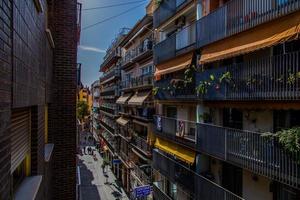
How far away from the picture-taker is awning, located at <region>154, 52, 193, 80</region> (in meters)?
16.1

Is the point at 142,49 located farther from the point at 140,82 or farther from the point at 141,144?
the point at 141,144

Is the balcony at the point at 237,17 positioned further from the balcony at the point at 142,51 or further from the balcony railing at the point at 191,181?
the balcony at the point at 142,51

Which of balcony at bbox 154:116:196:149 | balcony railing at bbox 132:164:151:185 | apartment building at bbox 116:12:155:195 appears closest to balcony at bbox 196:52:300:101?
balcony at bbox 154:116:196:149

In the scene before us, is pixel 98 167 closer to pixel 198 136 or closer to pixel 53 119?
pixel 198 136

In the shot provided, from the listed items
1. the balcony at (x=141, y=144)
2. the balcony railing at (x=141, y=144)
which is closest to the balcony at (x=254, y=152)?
the balcony at (x=141, y=144)

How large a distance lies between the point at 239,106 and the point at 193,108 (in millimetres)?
6016

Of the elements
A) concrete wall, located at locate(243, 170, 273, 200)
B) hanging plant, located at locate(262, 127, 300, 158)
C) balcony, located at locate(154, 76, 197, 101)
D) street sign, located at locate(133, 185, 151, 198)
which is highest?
balcony, located at locate(154, 76, 197, 101)

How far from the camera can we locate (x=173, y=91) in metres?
17.9

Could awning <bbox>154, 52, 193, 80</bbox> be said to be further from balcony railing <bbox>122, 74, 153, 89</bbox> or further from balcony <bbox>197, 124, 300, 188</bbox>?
balcony railing <bbox>122, 74, 153, 89</bbox>

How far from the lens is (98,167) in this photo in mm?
52281

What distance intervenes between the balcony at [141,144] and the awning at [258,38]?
13592 millimetres

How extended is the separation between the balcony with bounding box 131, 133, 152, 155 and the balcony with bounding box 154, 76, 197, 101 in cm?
660

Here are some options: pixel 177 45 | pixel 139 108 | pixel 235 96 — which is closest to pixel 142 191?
pixel 139 108

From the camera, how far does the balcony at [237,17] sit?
9.45m
